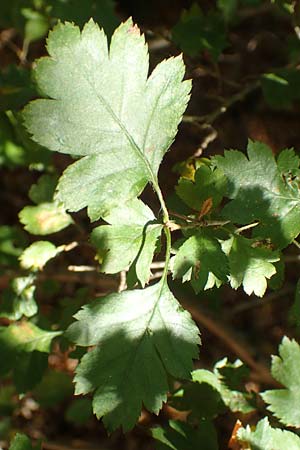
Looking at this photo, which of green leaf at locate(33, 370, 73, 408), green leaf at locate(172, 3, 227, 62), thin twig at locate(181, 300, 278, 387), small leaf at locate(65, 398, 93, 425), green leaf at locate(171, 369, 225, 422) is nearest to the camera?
green leaf at locate(171, 369, 225, 422)

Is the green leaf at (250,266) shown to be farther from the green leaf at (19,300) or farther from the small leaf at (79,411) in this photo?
the small leaf at (79,411)

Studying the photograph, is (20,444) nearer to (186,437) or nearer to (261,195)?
(186,437)

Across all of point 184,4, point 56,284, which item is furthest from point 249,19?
point 56,284

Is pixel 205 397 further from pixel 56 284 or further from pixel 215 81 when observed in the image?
pixel 215 81

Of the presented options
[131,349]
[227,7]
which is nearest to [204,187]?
[131,349]

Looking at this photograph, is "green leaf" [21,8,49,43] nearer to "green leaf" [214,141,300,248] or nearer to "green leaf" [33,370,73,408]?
"green leaf" [214,141,300,248]

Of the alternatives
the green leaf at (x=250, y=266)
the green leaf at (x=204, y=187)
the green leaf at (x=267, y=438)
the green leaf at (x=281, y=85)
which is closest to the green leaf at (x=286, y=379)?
the green leaf at (x=267, y=438)

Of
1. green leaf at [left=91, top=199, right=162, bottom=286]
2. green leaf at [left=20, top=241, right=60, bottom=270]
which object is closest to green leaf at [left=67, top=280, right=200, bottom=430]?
green leaf at [left=91, top=199, right=162, bottom=286]
